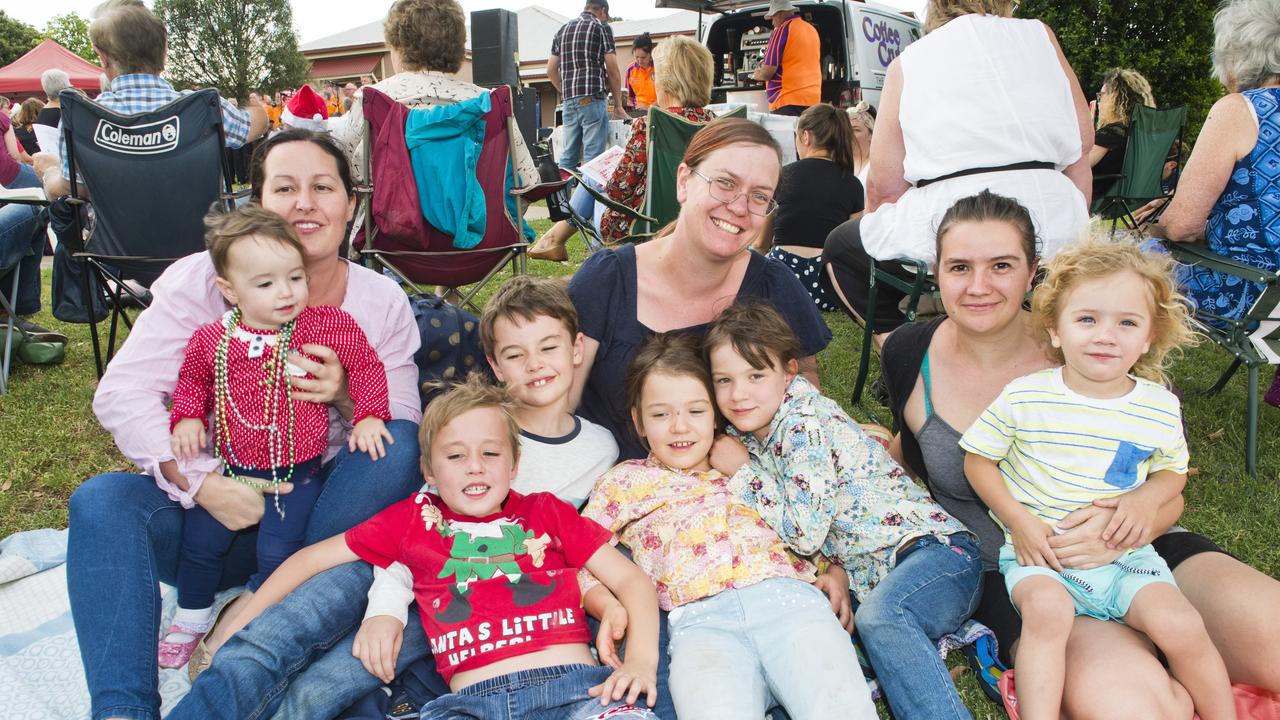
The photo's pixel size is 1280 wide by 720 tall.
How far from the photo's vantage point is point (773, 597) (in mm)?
1891

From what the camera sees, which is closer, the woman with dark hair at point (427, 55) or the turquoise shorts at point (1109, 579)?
the turquoise shorts at point (1109, 579)

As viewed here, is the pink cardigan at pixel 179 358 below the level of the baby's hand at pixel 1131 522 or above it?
above

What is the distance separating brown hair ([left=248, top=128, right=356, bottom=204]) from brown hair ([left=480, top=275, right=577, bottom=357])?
0.56 meters

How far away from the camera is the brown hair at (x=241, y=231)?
197 cm

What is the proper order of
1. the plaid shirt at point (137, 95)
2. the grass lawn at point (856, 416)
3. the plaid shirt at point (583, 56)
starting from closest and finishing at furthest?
the grass lawn at point (856, 416) < the plaid shirt at point (137, 95) < the plaid shirt at point (583, 56)

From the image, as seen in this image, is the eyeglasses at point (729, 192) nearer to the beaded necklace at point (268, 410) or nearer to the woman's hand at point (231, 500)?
the beaded necklace at point (268, 410)

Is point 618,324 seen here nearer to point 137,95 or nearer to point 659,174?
point 659,174

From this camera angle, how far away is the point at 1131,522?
70.7 inches

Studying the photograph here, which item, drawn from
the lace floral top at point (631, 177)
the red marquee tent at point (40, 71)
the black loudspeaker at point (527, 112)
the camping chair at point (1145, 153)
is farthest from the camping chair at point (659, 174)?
the red marquee tent at point (40, 71)

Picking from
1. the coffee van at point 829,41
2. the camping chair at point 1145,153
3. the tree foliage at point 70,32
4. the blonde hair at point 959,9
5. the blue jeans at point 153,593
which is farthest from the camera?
the tree foliage at point 70,32

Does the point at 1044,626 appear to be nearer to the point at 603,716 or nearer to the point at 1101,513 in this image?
the point at 1101,513

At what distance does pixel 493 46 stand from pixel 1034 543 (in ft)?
38.4

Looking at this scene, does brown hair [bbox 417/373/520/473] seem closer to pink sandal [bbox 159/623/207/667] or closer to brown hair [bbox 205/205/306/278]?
brown hair [bbox 205/205/306/278]

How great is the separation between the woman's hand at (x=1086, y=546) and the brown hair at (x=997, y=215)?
68 centimetres
